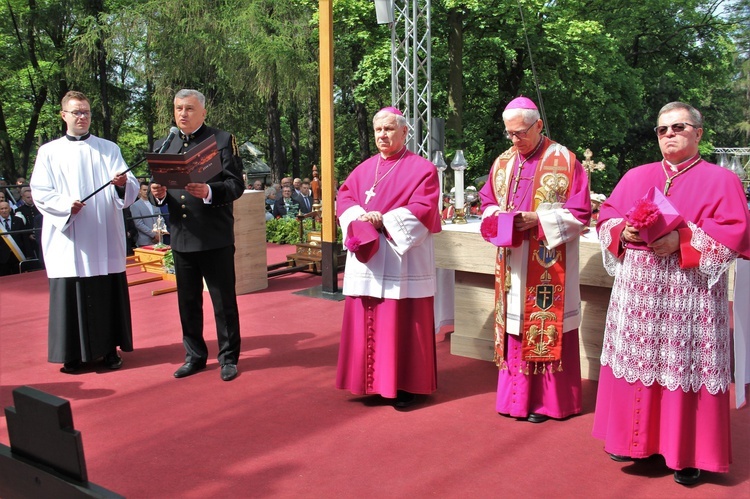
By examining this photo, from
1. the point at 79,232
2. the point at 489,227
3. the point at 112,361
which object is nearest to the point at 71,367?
the point at 112,361

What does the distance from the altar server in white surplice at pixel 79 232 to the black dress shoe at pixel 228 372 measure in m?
0.99

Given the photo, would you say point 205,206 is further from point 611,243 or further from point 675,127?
point 675,127

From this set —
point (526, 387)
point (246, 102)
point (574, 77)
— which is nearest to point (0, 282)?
point (526, 387)

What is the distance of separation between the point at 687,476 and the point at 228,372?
10.4 ft

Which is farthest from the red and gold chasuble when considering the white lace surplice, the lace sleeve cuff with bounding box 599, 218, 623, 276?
the white lace surplice

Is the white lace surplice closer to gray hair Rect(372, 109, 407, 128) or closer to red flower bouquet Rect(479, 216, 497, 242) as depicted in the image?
red flower bouquet Rect(479, 216, 497, 242)

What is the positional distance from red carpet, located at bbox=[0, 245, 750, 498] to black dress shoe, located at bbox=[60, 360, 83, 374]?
3.7 inches

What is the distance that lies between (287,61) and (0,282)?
35.6 feet

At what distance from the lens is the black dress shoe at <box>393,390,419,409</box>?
4746mm

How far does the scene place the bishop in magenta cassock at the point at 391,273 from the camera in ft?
15.0

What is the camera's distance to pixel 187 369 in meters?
5.44

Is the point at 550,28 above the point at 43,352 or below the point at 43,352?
above

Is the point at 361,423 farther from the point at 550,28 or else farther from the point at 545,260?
the point at 550,28

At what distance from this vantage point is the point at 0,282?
9570mm
